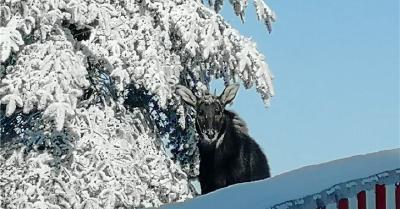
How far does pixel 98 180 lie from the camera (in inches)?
356

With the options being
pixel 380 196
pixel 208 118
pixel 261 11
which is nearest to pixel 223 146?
pixel 208 118

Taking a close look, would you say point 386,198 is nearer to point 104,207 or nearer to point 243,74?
point 104,207

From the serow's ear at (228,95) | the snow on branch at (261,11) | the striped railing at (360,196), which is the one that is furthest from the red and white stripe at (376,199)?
the snow on branch at (261,11)

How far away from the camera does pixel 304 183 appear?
4066mm

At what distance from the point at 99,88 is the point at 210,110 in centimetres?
210

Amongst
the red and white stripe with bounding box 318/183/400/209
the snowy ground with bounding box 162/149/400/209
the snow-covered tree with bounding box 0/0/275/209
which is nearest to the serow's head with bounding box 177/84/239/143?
the snow-covered tree with bounding box 0/0/275/209

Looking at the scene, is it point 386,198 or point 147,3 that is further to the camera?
point 147,3

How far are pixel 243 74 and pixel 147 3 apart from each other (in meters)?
1.57

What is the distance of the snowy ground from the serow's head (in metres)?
3.97

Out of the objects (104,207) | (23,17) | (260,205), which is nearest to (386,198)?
(260,205)

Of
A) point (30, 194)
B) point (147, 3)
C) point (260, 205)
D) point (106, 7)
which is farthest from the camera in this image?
point (147, 3)

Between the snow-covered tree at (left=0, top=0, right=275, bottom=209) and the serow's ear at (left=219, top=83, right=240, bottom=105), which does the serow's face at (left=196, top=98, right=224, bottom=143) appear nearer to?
the serow's ear at (left=219, top=83, right=240, bottom=105)

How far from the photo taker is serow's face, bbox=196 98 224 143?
8.58 m

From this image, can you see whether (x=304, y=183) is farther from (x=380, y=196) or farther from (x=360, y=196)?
(x=380, y=196)
